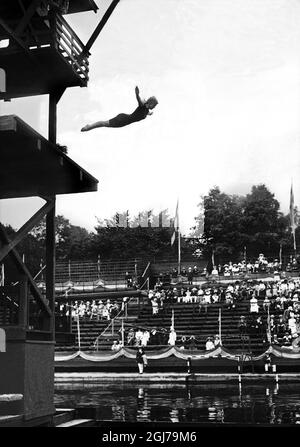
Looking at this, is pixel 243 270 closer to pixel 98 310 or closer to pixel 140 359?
pixel 98 310

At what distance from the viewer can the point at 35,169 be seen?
10297 mm

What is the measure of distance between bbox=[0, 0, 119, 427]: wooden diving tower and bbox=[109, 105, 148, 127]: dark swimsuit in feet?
3.12

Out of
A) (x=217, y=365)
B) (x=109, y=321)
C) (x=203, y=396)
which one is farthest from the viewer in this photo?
(x=109, y=321)

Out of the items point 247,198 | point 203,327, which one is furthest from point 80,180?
point 247,198

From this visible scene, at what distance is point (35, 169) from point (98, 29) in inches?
117

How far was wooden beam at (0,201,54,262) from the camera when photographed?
9039mm

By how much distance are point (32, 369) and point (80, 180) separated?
3.24m

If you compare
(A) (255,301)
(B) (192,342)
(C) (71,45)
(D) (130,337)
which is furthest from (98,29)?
Answer: (A) (255,301)

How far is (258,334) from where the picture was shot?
3756cm

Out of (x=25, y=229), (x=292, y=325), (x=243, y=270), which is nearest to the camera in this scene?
(x=25, y=229)

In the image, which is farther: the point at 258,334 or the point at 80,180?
the point at 258,334

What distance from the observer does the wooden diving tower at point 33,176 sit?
9258 mm

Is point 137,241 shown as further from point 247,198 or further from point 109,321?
point 109,321
